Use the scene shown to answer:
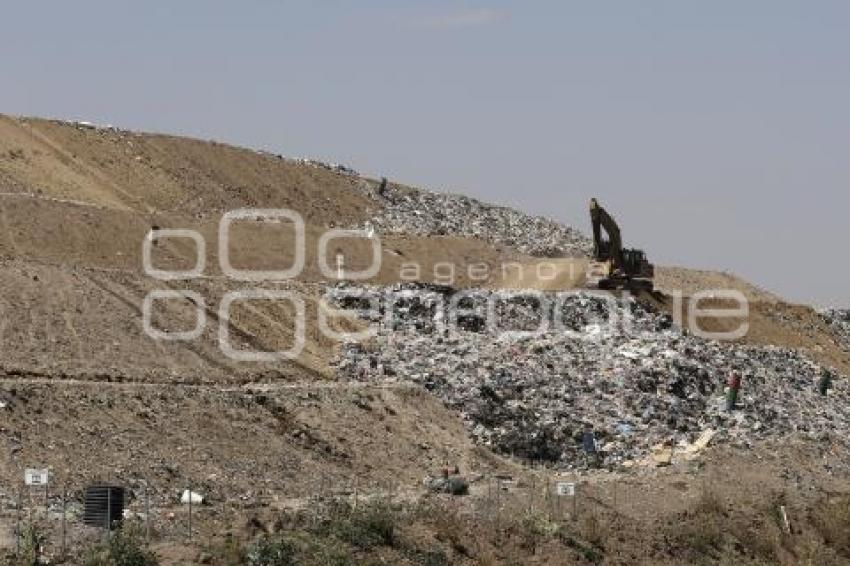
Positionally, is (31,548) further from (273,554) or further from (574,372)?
(574,372)

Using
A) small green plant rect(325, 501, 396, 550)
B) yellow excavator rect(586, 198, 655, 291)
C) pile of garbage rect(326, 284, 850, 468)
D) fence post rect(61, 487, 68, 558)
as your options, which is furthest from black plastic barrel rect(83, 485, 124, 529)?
yellow excavator rect(586, 198, 655, 291)

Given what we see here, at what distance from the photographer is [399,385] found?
37688 mm

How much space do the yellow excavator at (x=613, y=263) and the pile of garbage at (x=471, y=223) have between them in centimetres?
1279

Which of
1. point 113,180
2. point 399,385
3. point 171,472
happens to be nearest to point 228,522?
point 171,472

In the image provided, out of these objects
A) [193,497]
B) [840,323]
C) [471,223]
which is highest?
[471,223]

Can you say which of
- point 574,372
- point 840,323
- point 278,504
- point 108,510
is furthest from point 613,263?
point 108,510

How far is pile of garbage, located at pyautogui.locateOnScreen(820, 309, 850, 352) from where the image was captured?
6191 centimetres

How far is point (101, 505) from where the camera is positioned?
25.6 m

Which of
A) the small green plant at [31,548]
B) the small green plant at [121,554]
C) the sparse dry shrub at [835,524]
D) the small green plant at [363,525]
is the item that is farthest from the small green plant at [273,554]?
the sparse dry shrub at [835,524]

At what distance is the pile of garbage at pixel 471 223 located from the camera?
217ft

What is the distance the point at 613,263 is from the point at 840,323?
1652cm

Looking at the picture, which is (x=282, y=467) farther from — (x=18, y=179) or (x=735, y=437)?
(x=18, y=179)

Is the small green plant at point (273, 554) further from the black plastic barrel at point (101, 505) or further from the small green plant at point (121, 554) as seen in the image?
the black plastic barrel at point (101, 505)

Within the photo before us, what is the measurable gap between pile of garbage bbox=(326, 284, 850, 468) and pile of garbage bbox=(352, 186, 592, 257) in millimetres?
18048
